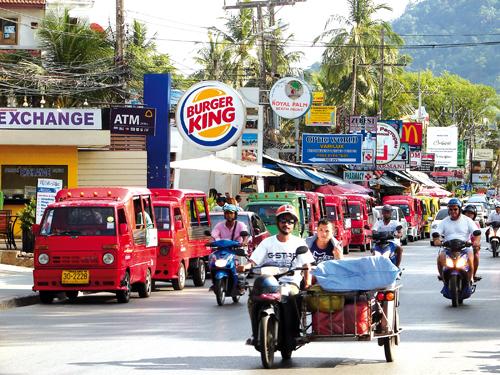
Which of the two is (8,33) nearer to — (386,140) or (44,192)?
(386,140)

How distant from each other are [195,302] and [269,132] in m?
43.2

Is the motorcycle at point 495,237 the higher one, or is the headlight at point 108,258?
the headlight at point 108,258

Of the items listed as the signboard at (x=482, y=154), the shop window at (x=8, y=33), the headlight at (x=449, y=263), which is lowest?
the headlight at (x=449, y=263)

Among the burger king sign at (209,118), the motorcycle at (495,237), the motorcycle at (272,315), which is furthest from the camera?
the motorcycle at (495,237)

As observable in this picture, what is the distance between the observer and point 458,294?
20562 mm

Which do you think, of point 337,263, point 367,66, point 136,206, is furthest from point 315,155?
point 337,263

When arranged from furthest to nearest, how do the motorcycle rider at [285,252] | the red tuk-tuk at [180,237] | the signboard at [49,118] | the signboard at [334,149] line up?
the signboard at [334,149] → the signboard at [49,118] → the red tuk-tuk at [180,237] → the motorcycle rider at [285,252]

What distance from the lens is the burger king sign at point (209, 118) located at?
35.0 meters

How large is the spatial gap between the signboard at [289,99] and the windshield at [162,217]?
28.6 m

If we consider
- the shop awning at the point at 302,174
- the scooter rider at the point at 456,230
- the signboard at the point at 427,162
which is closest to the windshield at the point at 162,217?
the scooter rider at the point at 456,230

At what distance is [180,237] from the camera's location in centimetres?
2477

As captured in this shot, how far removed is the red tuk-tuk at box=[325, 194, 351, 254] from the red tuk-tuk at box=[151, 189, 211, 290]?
14.7 m

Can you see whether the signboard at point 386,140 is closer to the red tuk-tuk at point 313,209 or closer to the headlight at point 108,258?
the red tuk-tuk at point 313,209

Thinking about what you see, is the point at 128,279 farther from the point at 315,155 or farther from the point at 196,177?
the point at 315,155
